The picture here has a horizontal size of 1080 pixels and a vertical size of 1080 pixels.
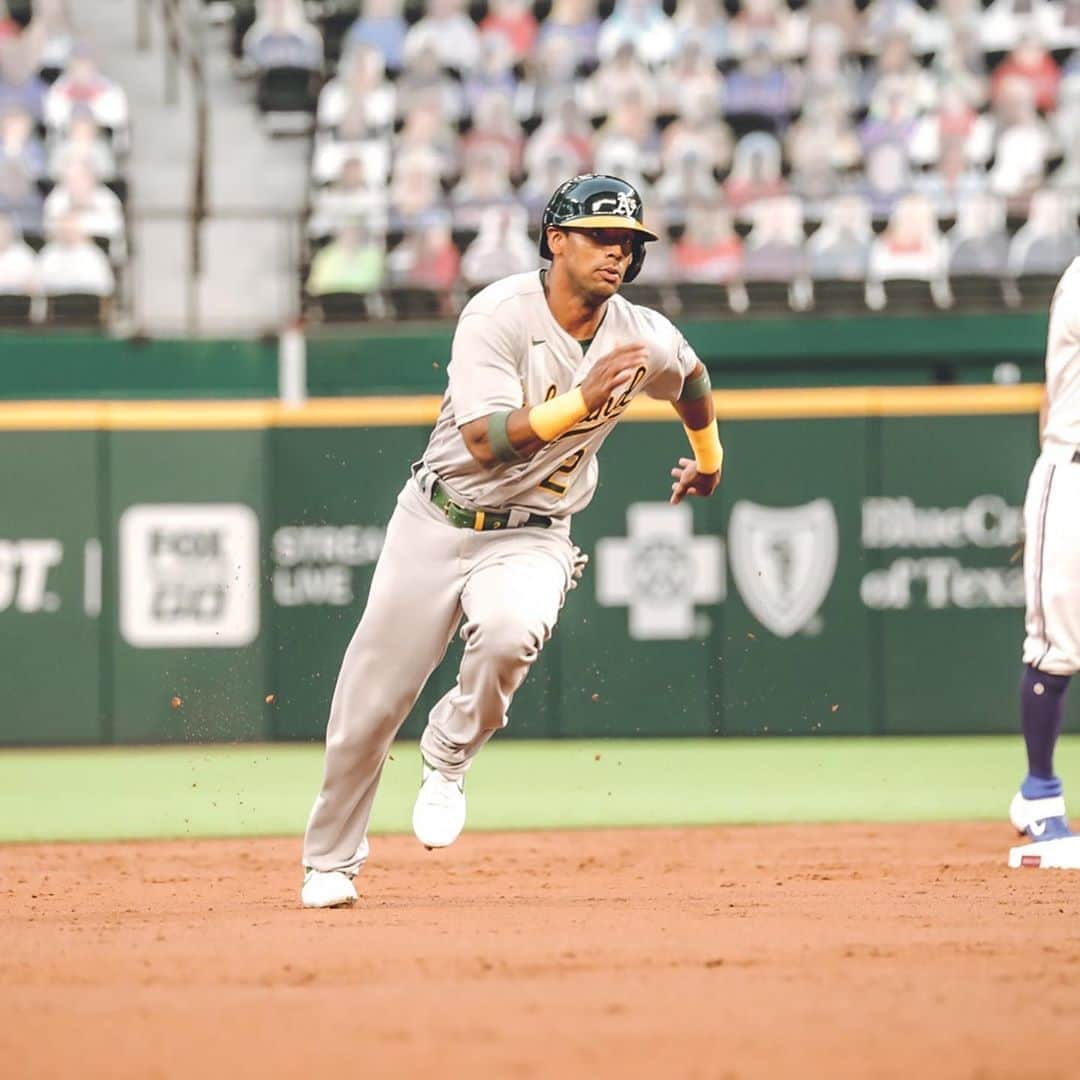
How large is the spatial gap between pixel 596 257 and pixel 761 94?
994cm

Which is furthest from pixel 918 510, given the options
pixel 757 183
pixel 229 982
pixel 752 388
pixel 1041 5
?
pixel 229 982

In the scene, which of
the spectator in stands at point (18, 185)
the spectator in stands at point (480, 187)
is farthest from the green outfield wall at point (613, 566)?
the spectator in stands at point (18, 185)

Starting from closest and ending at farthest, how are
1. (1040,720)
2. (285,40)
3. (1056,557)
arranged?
(1056,557), (1040,720), (285,40)

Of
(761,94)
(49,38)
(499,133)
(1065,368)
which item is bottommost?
(1065,368)

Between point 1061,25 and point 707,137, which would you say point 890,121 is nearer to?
point 707,137

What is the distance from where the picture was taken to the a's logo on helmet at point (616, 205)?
5863mm

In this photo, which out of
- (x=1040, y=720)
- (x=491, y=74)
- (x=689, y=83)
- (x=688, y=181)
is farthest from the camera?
(x=491, y=74)

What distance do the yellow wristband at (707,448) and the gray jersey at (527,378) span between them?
0.44m

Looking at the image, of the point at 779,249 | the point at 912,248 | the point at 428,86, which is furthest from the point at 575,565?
the point at 428,86

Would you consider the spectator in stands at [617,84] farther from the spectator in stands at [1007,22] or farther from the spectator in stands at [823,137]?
the spectator in stands at [1007,22]

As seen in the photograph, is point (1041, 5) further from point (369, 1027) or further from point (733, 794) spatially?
point (369, 1027)

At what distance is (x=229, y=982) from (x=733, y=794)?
5.71 metres

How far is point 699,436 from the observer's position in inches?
264

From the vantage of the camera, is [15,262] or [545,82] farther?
[545,82]
